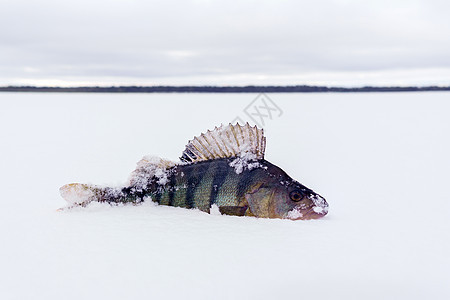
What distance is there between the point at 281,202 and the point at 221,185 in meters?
0.58

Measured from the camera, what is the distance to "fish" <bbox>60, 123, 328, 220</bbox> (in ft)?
12.9

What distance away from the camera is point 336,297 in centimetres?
251

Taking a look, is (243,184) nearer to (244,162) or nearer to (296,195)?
(244,162)

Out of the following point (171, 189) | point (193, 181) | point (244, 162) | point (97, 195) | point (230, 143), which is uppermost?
point (230, 143)

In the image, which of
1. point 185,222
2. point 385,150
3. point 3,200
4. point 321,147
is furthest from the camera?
point 321,147

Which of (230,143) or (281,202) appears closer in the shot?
(281,202)

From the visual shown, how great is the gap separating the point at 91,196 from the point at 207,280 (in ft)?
6.45

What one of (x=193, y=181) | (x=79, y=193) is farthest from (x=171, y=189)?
(x=79, y=193)

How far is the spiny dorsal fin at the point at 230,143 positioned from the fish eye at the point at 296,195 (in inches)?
19.5

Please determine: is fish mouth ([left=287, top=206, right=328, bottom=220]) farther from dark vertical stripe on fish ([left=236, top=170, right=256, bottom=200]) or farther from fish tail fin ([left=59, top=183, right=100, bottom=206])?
fish tail fin ([left=59, top=183, right=100, bottom=206])

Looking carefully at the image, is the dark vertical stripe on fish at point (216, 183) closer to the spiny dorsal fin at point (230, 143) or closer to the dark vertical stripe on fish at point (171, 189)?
the spiny dorsal fin at point (230, 143)

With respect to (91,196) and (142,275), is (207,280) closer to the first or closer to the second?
(142,275)

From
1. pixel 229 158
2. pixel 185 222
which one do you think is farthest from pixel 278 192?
pixel 185 222

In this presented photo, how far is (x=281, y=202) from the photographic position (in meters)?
3.92
